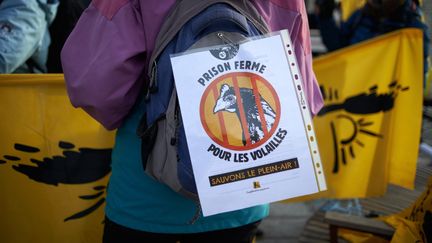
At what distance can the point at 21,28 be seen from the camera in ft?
7.61

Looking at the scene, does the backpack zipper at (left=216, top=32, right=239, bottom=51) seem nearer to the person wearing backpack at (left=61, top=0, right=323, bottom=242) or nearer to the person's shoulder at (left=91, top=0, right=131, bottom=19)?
the person wearing backpack at (left=61, top=0, right=323, bottom=242)

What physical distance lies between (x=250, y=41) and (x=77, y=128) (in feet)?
4.47

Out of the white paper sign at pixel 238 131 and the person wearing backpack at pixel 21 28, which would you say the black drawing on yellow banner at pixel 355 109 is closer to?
the person wearing backpack at pixel 21 28

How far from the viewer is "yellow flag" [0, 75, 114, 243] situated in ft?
7.69

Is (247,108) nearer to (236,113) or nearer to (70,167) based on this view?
(236,113)

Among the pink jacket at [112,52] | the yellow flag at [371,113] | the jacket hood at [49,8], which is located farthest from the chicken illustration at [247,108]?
the yellow flag at [371,113]

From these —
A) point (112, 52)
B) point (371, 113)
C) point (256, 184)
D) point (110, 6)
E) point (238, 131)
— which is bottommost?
point (371, 113)

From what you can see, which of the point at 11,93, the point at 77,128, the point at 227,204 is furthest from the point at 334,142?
the point at 227,204

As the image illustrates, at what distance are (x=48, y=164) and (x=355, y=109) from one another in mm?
2162

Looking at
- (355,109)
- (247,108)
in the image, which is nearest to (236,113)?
(247,108)

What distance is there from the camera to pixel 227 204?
50.5 inches

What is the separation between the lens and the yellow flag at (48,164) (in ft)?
7.69

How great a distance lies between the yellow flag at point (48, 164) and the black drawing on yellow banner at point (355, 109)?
1.76 metres

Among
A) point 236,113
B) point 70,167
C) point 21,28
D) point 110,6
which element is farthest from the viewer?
point 70,167
